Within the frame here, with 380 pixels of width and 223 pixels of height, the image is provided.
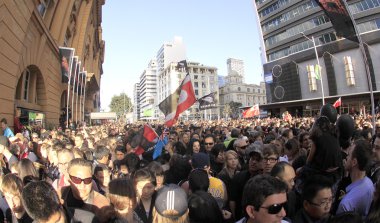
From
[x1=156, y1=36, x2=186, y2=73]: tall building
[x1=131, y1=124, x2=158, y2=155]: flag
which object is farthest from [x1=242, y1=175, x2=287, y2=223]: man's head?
[x1=156, y1=36, x2=186, y2=73]: tall building

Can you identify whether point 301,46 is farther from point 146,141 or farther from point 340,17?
point 146,141

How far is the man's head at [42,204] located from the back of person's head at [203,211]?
126 cm

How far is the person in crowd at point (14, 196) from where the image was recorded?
12.4 feet

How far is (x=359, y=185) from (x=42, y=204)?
10.1 feet

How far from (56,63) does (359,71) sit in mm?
40395

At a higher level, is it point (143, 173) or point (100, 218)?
point (143, 173)

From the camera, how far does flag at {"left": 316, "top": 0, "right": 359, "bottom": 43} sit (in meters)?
9.88

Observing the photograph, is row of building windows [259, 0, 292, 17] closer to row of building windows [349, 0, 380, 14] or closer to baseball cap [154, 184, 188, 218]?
row of building windows [349, 0, 380, 14]

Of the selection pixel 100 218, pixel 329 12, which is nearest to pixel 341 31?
pixel 329 12

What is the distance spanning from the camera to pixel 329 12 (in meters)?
10.2

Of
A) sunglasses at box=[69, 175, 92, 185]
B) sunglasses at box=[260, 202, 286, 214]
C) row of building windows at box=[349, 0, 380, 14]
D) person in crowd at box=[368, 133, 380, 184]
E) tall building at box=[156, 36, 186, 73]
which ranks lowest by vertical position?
person in crowd at box=[368, 133, 380, 184]

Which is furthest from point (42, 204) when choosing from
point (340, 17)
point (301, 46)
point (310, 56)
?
point (301, 46)

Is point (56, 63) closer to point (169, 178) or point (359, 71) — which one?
point (169, 178)

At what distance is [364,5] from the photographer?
148 ft
